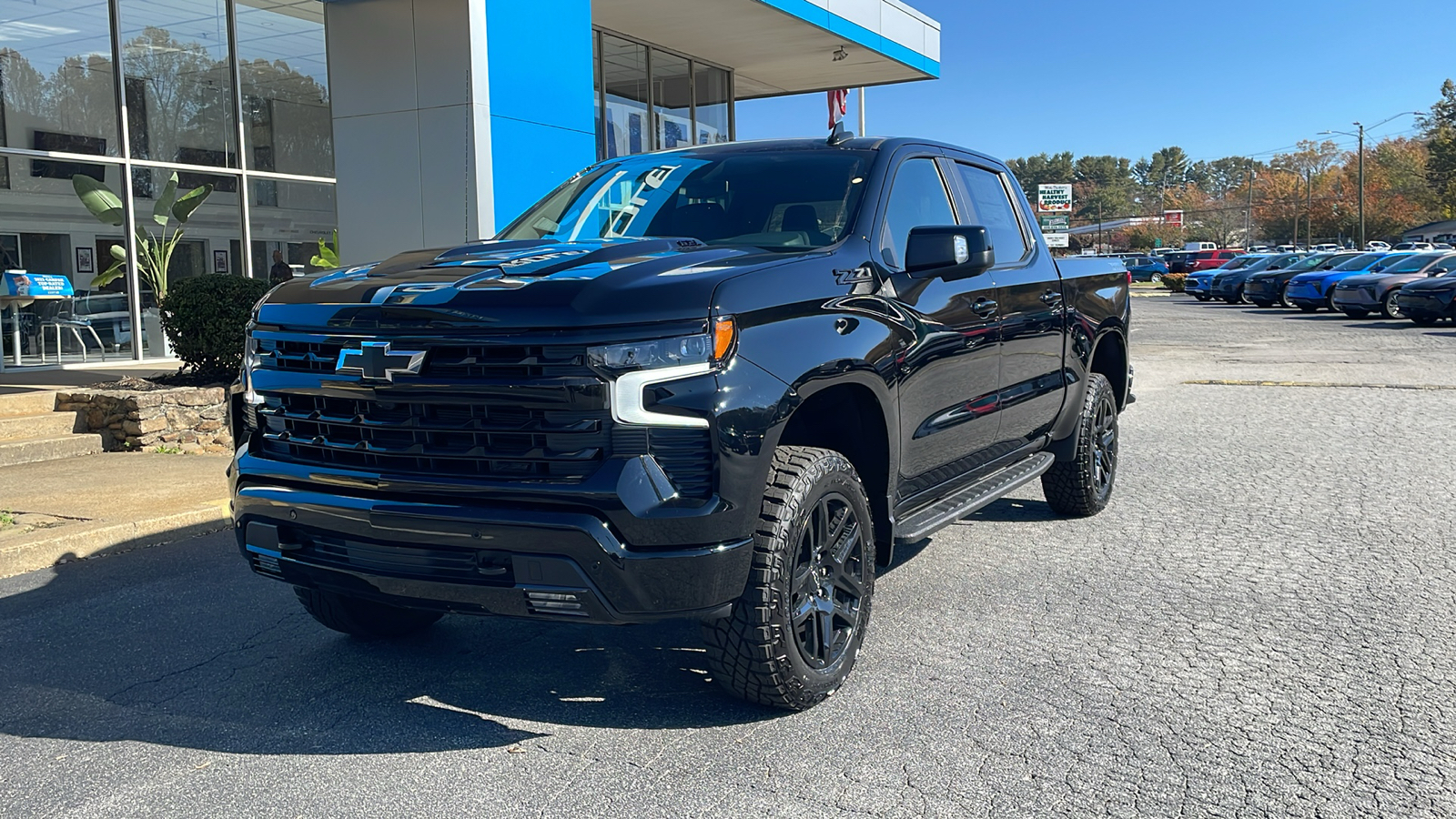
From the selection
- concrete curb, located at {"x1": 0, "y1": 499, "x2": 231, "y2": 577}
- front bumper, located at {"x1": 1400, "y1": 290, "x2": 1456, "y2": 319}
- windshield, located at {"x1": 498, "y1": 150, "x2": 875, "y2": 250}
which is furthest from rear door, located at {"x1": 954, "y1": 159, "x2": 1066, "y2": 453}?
front bumper, located at {"x1": 1400, "y1": 290, "x2": 1456, "y2": 319}

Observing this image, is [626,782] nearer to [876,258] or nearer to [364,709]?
[364,709]

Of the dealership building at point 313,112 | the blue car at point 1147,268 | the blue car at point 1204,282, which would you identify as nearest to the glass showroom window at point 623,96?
the dealership building at point 313,112

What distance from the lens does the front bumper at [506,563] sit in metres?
3.36

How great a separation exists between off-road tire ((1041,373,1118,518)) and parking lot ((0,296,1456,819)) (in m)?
0.18

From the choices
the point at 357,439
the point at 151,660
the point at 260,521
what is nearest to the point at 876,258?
the point at 357,439

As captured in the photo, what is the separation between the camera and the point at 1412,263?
2905cm

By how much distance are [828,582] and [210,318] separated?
27.0 feet

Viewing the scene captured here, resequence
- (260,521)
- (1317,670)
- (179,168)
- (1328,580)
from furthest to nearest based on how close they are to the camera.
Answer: (179,168), (1328,580), (1317,670), (260,521)

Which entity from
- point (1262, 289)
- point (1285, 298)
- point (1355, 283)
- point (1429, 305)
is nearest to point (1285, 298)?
point (1285, 298)

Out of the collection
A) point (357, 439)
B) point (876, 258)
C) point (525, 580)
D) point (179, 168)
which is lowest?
point (525, 580)

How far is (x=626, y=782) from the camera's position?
11.2ft

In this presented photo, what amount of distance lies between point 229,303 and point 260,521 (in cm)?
741

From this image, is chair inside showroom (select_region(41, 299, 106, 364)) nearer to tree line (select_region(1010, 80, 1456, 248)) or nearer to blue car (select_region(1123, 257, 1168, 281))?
blue car (select_region(1123, 257, 1168, 281))

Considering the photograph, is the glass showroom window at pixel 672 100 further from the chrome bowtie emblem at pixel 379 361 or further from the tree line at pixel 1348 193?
the tree line at pixel 1348 193
